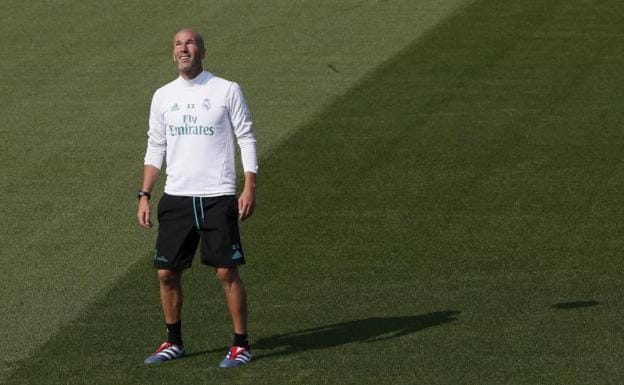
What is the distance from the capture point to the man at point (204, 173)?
9367 millimetres

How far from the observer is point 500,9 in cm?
2269

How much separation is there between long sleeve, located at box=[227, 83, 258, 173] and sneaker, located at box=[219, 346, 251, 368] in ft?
3.96

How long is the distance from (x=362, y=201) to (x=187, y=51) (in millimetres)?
4994

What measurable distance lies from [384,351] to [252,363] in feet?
2.97

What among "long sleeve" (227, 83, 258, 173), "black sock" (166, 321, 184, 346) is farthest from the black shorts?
"black sock" (166, 321, 184, 346)

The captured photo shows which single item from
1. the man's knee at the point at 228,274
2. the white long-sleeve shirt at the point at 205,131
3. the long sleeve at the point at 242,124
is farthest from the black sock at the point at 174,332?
the long sleeve at the point at 242,124

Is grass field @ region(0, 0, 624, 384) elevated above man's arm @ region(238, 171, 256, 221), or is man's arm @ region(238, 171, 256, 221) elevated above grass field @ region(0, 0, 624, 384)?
man's arm @ region(238, 171, 256, 221)

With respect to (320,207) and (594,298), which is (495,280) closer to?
(594,298)

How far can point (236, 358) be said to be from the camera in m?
9.57

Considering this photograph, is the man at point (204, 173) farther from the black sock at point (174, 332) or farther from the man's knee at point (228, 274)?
the black sock at point (174, 332)

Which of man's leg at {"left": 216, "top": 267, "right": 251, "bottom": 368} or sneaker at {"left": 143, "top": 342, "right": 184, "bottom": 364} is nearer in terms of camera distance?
man's leg at {"left": 216, "top": 267, "right": 251, "bottom": 368}

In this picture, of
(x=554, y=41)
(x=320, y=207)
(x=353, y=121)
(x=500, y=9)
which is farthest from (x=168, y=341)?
(x=500, y=9)

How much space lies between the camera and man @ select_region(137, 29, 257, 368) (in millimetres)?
9367

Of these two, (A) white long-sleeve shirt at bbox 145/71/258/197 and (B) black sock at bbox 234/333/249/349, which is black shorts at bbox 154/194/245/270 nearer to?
(A) white long-sleeve shirt at bbox 145/71/258/197
